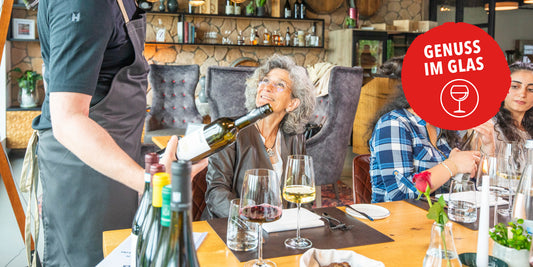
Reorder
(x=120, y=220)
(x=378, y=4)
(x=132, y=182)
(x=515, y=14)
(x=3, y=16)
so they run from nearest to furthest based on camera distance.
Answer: (x=132, y=182) → (x=120, y=220) → (x=3, y=16) → (x=378, y=4) → (x=515, y=14)

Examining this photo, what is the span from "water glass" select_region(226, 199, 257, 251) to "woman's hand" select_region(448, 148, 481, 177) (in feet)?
3.74

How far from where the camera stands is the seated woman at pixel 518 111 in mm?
2479

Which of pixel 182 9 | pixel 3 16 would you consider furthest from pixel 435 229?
pixel 182 9

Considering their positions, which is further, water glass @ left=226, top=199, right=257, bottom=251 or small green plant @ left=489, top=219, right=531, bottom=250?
water glass @ left=226, top=199, right=257, bottom=251

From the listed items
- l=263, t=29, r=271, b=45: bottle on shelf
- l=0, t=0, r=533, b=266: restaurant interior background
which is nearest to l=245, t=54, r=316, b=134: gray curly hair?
l=0, t=0, r=533, b=266: restaurant interior background

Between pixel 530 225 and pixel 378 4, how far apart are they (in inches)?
318

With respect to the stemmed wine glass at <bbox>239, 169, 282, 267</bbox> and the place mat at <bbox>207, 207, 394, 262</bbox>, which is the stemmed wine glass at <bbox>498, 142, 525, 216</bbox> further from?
the stemmed wine glass at <bbox>239, 169, 282, 267</bbox>

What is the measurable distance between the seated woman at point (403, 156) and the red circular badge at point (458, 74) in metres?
0.50

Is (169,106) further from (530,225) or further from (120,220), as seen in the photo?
(530,225)

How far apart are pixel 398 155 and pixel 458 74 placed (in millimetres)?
637

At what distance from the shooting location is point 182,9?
297 inches

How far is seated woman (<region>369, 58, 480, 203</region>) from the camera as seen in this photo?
1986 millimetres

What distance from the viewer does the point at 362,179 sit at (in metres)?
2.21

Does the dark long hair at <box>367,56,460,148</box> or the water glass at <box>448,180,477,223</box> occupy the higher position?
the dark long hair at <box>367,56,460,148</box>
